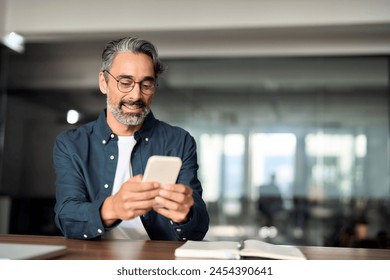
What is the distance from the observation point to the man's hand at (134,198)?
1294mm

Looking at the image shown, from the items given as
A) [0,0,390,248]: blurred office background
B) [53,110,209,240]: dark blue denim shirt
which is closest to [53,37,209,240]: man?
[53,110,209,240]: dark blue denim shirt

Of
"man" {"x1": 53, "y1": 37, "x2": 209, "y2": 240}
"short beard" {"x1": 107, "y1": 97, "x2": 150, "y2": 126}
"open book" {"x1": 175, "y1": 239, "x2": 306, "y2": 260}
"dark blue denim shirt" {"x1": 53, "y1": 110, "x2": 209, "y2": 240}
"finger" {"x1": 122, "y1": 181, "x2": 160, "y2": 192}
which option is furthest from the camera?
"short beard" {"x1": 107, "y1": 97, "x2": 150, "y2": 126}

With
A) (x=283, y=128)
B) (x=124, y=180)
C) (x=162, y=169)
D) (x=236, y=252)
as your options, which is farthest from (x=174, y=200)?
(x=283, y=128)

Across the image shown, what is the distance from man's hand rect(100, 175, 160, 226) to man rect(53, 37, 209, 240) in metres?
0.23

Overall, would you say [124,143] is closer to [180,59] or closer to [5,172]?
[5,172]

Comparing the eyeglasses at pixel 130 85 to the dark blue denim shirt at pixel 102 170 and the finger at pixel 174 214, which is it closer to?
the dark blue denim shirt at pixel 102 170

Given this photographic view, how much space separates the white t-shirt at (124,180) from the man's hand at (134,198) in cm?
30

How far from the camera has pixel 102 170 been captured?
1775mm

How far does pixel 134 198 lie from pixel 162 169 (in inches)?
5.1

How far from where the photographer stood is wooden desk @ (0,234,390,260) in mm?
1244

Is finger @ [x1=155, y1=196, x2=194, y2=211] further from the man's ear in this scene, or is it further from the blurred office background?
the blurred office background

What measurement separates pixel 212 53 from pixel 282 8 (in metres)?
0.88

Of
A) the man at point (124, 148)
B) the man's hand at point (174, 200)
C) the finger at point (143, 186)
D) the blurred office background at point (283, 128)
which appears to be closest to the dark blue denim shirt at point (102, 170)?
the man at point (124, 148)

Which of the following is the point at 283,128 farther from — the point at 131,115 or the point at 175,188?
the point at 175,188
